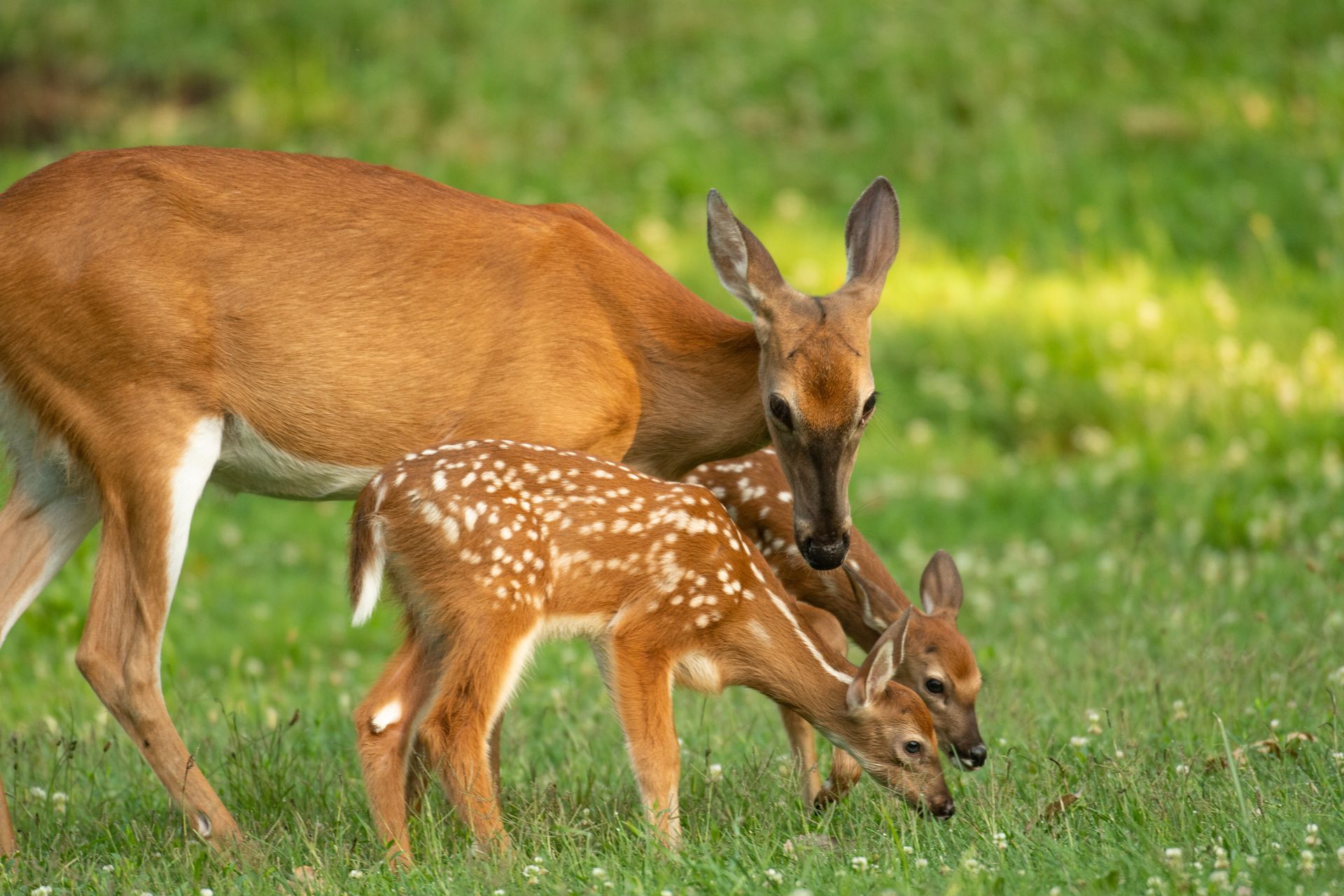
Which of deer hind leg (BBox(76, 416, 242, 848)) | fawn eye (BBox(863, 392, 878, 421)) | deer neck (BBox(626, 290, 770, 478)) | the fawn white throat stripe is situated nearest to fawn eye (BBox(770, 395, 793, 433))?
fawn eye (BBox(863, 392, 878, 421))

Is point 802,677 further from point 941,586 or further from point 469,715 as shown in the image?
point 469,715

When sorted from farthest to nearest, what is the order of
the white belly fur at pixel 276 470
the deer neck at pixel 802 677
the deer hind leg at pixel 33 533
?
the deer hind leg at pixel 33 533
the white belly fur at pixel 276 470
the deer neck at pixel 802 677

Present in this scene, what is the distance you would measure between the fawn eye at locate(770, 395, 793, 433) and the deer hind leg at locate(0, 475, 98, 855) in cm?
221

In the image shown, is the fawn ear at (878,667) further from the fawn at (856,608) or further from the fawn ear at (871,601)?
the fawn ear at (871,601)

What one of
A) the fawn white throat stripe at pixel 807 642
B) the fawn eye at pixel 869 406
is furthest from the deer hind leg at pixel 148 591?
the fawn eye at pixel 869 406

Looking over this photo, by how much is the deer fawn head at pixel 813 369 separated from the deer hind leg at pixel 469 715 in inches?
39.5

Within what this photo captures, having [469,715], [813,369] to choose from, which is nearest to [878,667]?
[813,369]

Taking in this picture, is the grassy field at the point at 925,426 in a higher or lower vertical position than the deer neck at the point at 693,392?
lower

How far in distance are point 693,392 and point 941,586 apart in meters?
1.02

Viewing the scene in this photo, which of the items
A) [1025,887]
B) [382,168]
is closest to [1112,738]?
[1025,887]

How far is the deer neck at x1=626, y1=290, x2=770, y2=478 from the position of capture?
18.7 feet

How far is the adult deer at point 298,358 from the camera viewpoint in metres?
5.24

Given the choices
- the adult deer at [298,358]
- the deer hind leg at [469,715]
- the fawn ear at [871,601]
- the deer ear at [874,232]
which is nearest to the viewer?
the deer hind leg at [469,715]

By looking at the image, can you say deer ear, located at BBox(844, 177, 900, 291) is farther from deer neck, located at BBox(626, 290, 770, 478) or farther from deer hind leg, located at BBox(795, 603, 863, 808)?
deer hind leg, located at BBox(795, 603, 863, 808)
